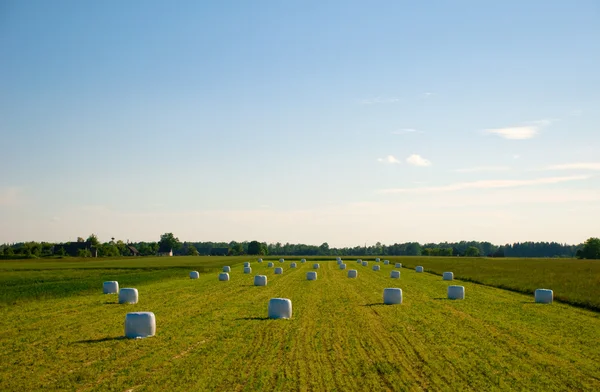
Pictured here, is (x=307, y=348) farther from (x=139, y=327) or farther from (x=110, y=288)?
(x=110, y=288)

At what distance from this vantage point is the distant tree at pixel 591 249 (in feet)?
593

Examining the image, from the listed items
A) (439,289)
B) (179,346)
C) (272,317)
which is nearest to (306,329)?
(272,317)

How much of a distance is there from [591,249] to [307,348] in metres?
192

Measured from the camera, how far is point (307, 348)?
53.2 feet

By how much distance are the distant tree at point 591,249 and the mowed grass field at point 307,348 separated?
6829 inches

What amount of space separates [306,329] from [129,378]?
7.97m

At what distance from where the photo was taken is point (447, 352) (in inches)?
622

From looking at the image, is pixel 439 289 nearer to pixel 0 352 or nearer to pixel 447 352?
pixel 447 352

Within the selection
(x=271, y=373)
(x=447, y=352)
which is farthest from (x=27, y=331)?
(x=447, y=352)

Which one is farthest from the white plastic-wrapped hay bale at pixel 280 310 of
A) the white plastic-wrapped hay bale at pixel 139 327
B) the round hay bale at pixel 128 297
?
the round hay bale at pixel 128 297

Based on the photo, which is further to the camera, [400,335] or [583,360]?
[400,335]

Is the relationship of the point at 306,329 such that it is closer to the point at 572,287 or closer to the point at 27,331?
the point at 27,331

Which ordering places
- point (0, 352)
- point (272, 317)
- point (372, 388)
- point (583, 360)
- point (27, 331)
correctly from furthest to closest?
point (272, 317), point (27, 331), point (0, 352), point (583, 360), point (372, 388)

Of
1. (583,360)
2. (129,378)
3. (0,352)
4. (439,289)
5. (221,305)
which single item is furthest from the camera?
(439,289)
